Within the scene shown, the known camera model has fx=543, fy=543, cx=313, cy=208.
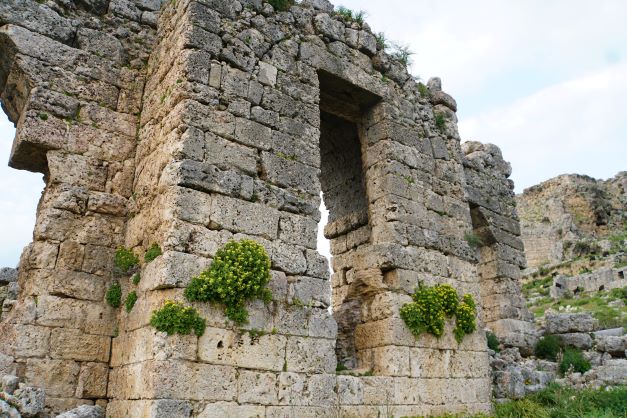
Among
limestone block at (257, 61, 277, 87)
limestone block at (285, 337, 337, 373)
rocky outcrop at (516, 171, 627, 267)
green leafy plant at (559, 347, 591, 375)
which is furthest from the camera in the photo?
rocky outcrop at (516, 171, 627, 267)

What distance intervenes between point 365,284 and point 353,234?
5.71ft

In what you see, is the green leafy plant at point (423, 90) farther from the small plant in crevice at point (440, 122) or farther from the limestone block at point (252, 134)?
the limestone block at point (252, 134)

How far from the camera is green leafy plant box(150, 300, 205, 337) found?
526 centimetres

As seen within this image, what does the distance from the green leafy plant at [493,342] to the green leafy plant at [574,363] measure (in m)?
1.19

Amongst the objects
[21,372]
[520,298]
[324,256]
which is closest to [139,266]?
[21,372]

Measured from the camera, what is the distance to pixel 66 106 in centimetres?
684

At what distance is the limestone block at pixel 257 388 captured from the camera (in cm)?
555

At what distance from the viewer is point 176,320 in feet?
17.3

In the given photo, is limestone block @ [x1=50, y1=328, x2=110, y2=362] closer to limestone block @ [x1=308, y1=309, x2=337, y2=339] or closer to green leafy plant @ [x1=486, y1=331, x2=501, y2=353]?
limestone block @ [x1=308, y1=309, x2=337, y2=339]

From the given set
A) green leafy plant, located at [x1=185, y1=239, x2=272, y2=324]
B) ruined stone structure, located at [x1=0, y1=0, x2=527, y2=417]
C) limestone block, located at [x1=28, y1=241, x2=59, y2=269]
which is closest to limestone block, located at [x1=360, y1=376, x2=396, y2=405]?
ruined stone structure, located at [x1=0, y1=0, x2=527, y2=417]

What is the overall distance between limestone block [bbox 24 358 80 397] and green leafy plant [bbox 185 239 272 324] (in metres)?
1.79

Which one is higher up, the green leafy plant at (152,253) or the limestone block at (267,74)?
the limestone block at (267,74)

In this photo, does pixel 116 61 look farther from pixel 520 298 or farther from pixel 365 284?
pixel 520 298

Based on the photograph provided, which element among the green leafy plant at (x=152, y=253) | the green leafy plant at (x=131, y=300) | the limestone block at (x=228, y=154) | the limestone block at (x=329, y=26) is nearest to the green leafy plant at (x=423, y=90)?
the limestone block at (x=329, y=26)
